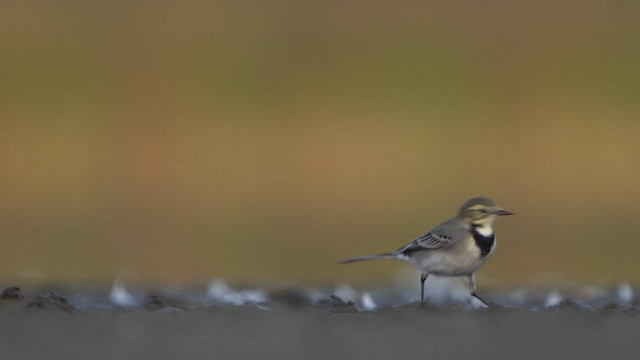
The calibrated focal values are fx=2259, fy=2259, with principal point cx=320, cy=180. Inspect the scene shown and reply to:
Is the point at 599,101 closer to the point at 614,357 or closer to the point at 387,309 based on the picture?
the point at 387,309

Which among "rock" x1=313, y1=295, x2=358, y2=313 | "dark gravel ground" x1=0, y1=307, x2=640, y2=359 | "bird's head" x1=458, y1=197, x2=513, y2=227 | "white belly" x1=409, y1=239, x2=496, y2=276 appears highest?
"bird's head" x1=458, y1=197, x2=513, y2=227

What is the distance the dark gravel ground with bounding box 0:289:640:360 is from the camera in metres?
8.90

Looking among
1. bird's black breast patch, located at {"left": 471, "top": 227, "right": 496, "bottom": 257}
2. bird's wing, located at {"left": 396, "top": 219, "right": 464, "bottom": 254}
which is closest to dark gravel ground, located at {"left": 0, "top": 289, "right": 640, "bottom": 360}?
bird's black breast patch, located at {"left": 471, "top": 227, "right": 496, "bottom": 257}

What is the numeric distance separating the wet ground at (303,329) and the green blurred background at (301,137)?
2617 millimetres

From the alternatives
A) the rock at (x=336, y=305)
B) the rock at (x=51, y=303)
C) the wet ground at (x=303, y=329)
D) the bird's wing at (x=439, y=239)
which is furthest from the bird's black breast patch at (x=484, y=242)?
the rock at (x=51, y=303)

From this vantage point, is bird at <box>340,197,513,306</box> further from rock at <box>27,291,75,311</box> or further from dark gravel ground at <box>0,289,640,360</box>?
rock at <box>27,291,75,311</box>

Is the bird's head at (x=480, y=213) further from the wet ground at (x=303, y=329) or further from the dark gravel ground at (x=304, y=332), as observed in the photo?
the dark gravel ground at (x=304, y=332)

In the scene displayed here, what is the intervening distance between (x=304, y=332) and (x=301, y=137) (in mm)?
10245

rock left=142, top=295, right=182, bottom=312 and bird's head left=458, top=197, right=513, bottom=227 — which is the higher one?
bird's head left=458, top=197, right=513, bottom=227

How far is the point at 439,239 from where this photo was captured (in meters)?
12.3

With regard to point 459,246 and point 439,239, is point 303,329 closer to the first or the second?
point 459,246

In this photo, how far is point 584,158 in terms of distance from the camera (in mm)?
19250

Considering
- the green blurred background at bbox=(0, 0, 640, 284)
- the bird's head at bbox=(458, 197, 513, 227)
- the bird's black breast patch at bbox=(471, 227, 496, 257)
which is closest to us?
the bird's black breast patch at bbox=(471, 227, 496, 257)

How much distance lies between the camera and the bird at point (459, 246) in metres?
12.1
